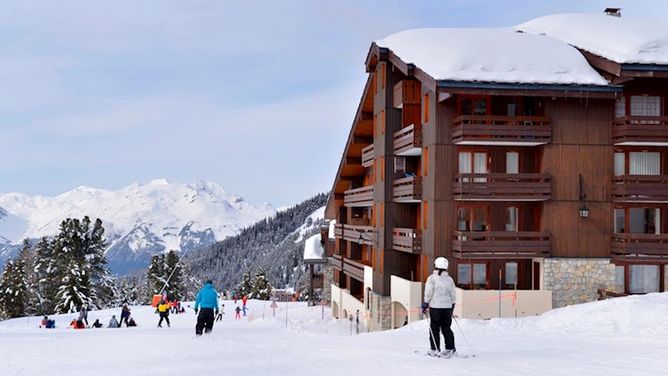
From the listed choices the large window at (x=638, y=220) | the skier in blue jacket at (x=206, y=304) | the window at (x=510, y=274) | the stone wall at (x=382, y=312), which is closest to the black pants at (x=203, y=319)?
the skier in blue jacket at (x=206, y=304)

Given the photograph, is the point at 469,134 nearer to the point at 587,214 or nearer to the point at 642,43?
the point at 587,214

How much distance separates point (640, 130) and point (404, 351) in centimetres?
1712

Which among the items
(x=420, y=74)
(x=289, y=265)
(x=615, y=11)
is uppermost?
(x=615, y=11)

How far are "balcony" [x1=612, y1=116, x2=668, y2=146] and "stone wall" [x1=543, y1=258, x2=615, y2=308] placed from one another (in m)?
4.76

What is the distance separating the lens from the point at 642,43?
26.9 metres

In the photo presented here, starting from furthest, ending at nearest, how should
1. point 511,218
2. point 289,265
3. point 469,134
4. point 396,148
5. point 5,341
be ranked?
point 289,265, point 396,148, point 511,218, point 469,134, point 5,341

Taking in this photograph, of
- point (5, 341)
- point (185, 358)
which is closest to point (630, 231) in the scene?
point (185, 358)

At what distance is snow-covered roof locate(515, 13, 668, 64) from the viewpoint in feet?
86.9

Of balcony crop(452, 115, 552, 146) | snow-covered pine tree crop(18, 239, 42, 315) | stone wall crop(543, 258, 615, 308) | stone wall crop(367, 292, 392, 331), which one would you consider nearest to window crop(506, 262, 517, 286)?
stone wall crop(543, 258, 615, 308)

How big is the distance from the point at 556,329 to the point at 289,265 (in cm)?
17709

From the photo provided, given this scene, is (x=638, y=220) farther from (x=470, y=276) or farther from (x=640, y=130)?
(x=470, y=276)

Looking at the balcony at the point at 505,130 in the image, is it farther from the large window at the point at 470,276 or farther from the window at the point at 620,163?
the large window at the point at 470,276

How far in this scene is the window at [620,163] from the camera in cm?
2792

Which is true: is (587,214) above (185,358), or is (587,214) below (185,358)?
above
